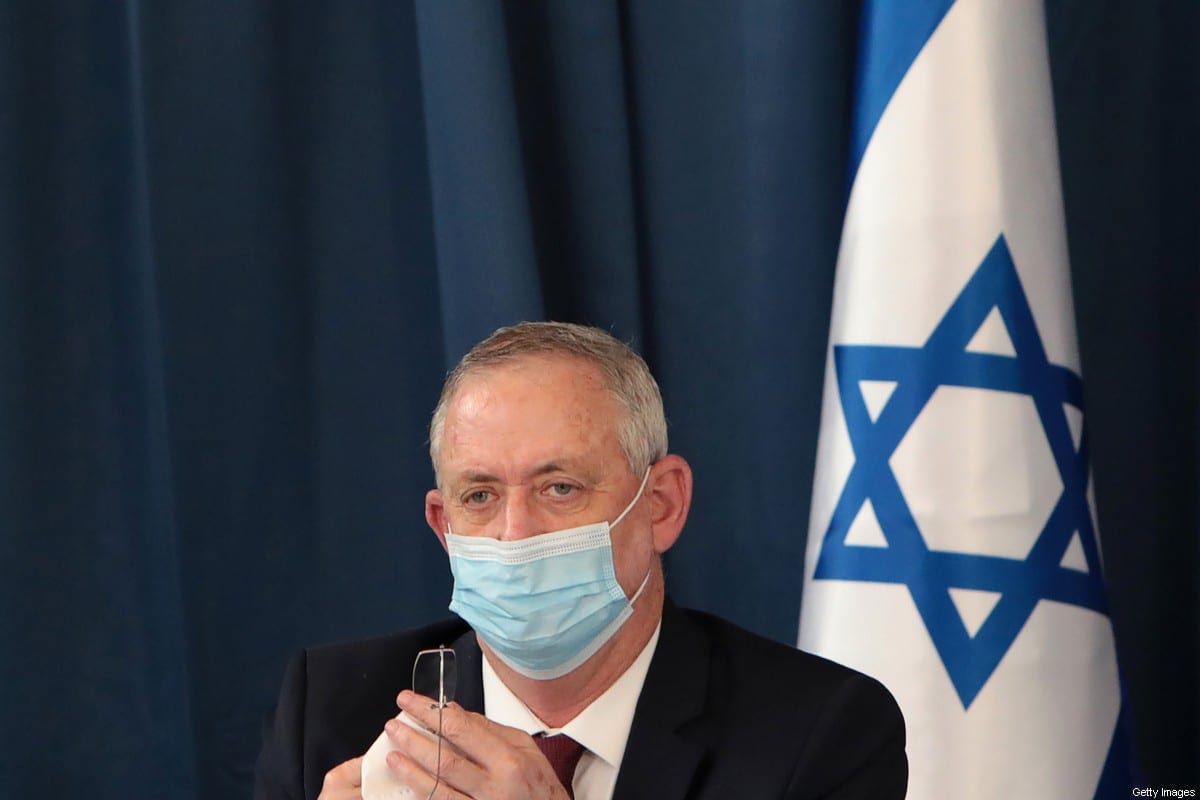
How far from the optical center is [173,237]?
3326 millimetres

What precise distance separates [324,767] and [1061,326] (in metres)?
1.53

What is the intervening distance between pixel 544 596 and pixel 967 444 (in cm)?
96

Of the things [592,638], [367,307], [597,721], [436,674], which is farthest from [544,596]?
[367,307]

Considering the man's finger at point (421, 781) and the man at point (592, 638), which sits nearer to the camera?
the man's finger at point (421, 781)

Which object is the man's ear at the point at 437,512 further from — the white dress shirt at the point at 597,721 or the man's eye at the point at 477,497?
the white dress shirt at the point at 597,721

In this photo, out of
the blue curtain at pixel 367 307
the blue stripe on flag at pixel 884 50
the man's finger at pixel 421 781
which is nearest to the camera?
the man's finger at pixel 421 781

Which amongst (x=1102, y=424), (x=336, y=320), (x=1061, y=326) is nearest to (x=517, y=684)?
(x=1061, y=326)

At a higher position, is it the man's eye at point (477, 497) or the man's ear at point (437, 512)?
the man's eye at point (477, 497)

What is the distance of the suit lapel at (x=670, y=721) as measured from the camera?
202cm

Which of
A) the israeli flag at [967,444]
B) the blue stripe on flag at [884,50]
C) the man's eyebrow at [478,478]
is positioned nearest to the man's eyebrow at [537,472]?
the man's eyebrow at [478,478]

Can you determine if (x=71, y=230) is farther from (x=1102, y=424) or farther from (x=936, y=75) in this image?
(x=1102, y=424)

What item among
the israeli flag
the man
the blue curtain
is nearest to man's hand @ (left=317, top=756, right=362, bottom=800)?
the man

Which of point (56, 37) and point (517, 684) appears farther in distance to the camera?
point (56, 37)

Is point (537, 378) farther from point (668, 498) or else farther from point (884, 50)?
point (884, 50)
